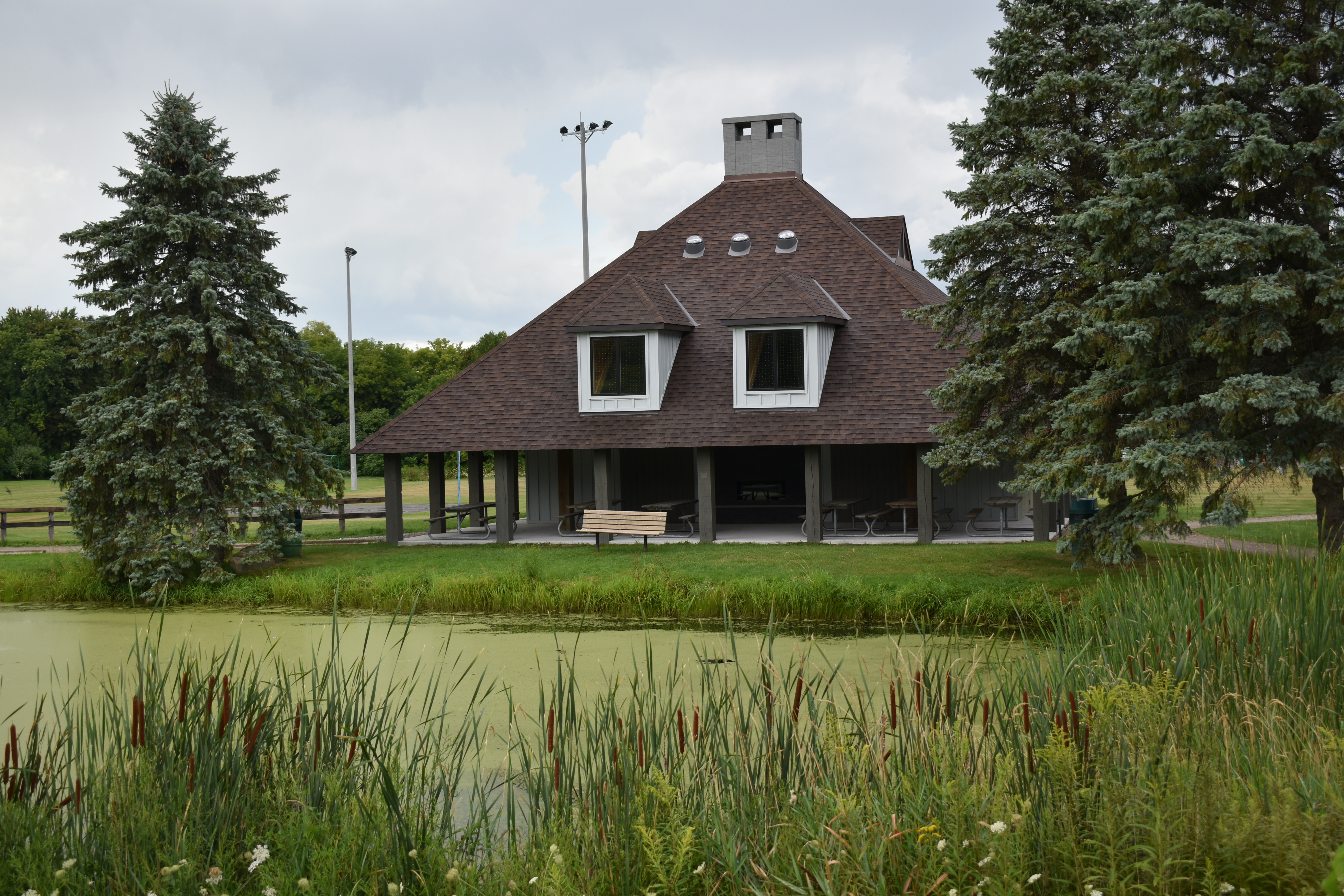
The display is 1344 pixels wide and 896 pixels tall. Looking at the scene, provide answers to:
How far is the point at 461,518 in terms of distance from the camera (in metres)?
Answer: 24.7

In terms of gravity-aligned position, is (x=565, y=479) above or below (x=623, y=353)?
below

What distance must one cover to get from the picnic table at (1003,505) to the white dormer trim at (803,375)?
3531 millimetres

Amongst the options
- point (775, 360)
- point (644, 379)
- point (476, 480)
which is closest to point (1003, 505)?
point (775, 360)

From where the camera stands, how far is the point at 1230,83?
11914 mm

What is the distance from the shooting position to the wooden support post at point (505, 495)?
21.4m

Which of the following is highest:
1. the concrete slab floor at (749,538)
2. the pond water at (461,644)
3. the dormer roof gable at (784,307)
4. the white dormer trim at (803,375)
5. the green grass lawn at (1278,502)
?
the dormer roof gable at (784,307)

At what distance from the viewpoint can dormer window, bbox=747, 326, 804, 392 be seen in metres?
20.8

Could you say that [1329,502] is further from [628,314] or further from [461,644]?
[628,314]

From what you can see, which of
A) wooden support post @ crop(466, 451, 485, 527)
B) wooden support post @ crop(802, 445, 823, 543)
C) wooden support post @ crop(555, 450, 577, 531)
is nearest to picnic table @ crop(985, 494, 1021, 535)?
wooden support post @ crop(802, 445, 823, 543)

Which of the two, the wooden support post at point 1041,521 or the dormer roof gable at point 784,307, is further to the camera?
the dormer roof gable at point 784,307

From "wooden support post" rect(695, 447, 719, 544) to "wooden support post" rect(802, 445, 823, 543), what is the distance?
1.69 m

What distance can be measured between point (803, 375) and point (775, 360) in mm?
→ 586

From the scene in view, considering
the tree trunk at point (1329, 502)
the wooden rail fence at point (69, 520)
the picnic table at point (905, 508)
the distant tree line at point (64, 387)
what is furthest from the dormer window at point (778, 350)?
the distant tree line at point (64, 387)

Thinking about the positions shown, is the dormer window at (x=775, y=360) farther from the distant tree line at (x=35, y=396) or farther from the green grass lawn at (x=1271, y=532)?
the distant tree line at (x=35, y=396)
